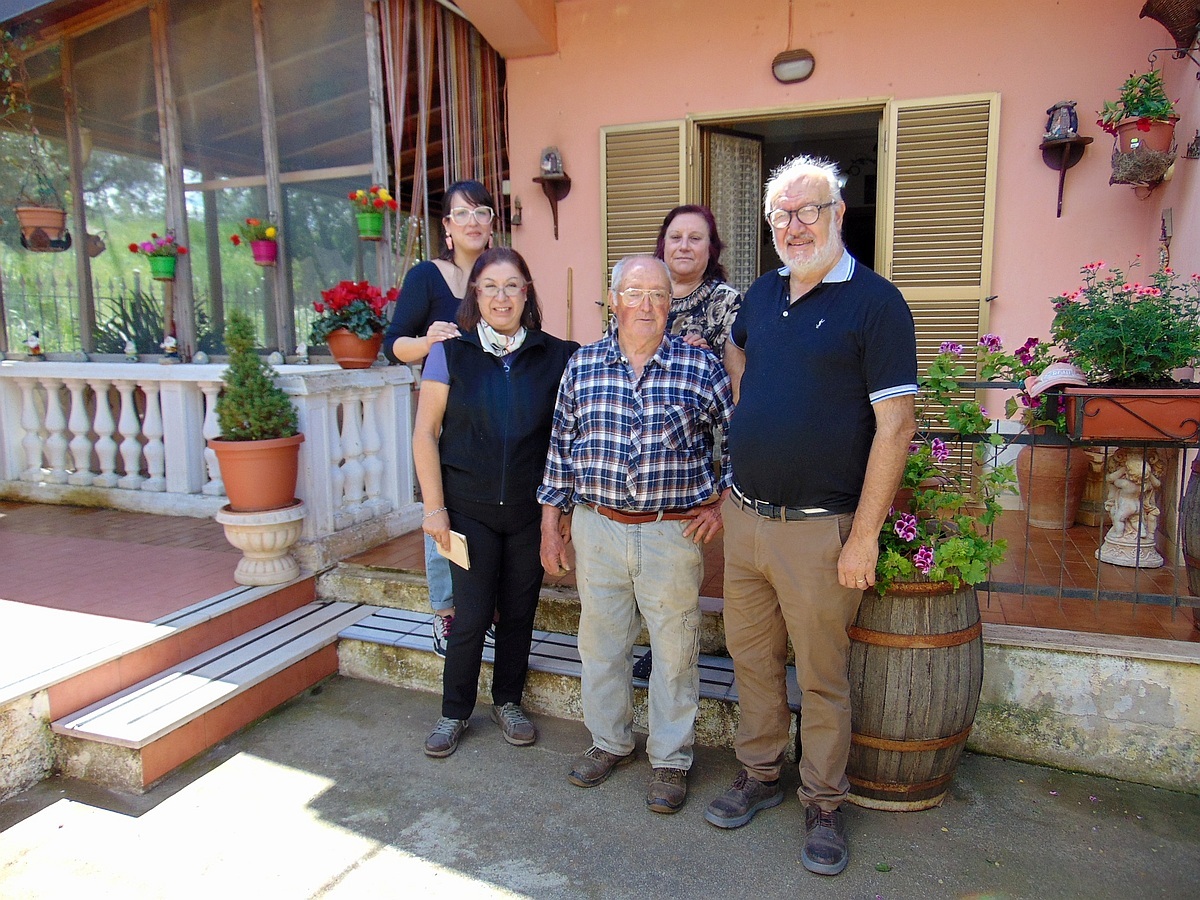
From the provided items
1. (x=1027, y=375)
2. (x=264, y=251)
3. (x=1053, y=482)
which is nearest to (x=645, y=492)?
(x=1027, y=375)

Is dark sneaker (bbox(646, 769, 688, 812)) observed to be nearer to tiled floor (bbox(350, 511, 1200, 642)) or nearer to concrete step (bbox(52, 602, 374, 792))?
tiled floor (bbox(350, 511, 1200, 642))

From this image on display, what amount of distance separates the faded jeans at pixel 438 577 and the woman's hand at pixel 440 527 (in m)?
0.29

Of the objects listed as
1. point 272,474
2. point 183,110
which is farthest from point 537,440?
point 183,110

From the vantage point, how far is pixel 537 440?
8.41ft

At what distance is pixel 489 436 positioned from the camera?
2.53 metres

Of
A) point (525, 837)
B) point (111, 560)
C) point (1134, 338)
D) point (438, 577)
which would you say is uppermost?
point (1134, 338)

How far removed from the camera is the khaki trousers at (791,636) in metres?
2.08

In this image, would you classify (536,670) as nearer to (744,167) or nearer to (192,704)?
(192,704)

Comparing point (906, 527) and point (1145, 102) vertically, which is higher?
point (1145, 102)

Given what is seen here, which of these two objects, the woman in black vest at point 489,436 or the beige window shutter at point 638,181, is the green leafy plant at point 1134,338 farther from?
the beige window shutter at point 638,181

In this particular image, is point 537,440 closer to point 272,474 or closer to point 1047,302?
point 272,474

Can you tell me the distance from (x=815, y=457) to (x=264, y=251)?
179 inches

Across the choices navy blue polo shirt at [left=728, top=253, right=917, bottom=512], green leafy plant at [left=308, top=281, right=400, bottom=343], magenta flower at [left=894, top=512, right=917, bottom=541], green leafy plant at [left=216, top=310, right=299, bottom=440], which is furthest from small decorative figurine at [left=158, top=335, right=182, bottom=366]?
magenta flower at [left=894, top=512, right=917, bottom=541]

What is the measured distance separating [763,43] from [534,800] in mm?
4372
